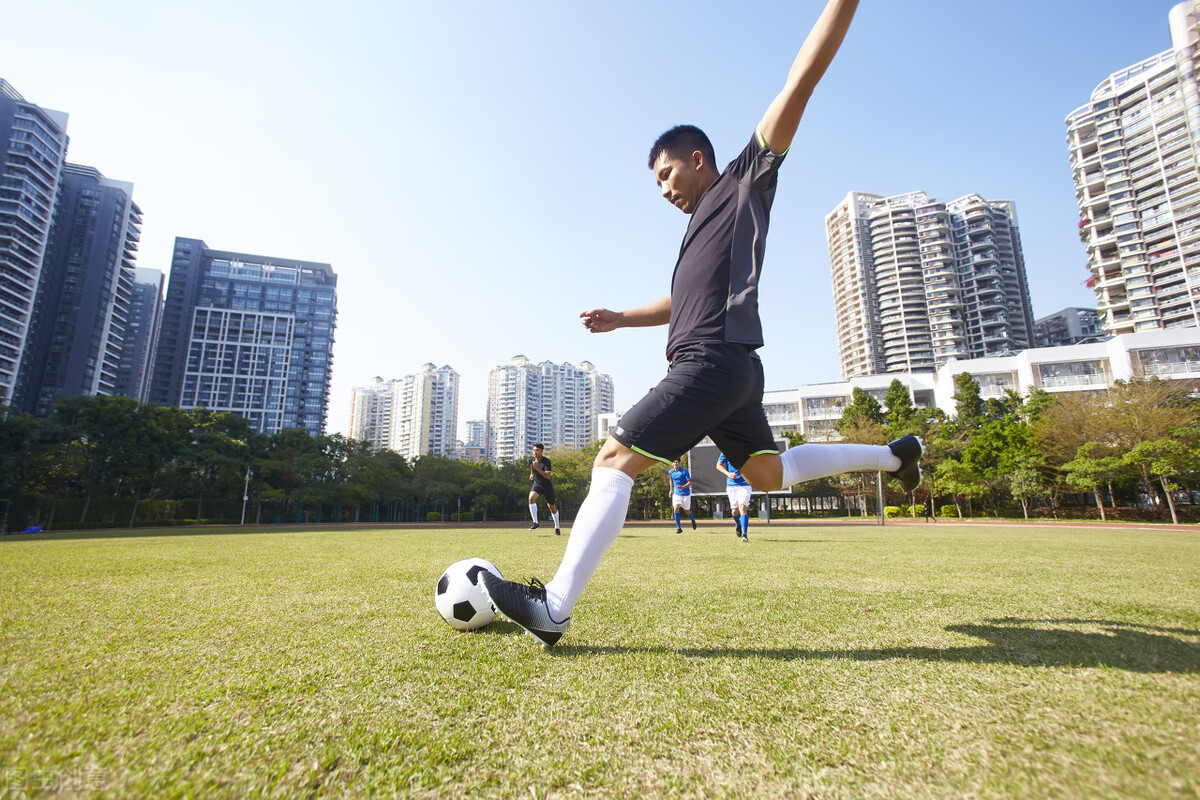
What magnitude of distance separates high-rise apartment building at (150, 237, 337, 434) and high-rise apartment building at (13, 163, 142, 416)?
13299 millimetres

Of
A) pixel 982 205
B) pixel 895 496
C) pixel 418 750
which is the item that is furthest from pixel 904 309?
pixel 418 750

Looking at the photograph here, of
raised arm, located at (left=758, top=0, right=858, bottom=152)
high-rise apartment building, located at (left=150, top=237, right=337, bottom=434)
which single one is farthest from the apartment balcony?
high-rise apartment building, located at (left=150, top=237, right=337, bottom=434)

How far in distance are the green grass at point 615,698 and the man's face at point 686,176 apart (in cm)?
205

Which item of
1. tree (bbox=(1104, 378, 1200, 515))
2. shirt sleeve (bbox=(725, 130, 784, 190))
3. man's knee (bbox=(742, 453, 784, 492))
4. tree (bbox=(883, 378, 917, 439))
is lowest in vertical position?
man's knee (bbox=(742, 453, 784, 492))

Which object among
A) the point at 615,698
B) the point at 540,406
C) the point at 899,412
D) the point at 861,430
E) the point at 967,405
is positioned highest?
the point at 540,406

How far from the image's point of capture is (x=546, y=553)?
249 inches

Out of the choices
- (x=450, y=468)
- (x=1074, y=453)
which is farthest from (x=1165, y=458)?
(x=450, y=468)

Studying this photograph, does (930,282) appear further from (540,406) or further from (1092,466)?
(540,406)

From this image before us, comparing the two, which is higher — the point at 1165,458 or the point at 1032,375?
the point at 1032,375

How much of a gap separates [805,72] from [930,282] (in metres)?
103

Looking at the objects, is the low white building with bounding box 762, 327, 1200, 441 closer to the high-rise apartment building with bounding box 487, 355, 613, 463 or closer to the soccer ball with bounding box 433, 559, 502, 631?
the soccer ball with bounding box 433, 559, 502, 631

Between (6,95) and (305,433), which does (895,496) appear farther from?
(6,95)

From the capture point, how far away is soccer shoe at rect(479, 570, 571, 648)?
1918mm

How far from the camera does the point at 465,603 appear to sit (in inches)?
89.9
